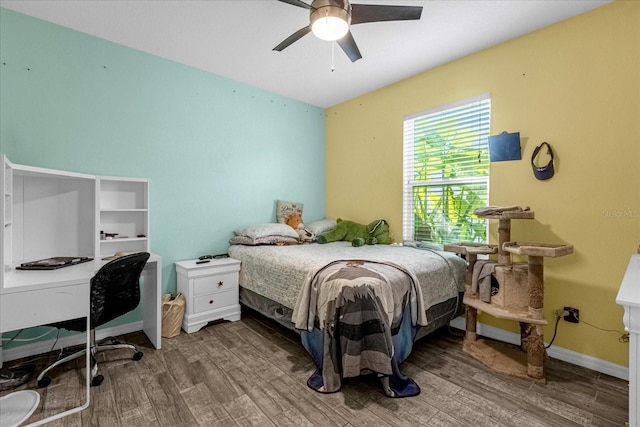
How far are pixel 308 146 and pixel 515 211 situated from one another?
9.07ft

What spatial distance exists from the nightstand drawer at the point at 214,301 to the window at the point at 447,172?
78.7 inches

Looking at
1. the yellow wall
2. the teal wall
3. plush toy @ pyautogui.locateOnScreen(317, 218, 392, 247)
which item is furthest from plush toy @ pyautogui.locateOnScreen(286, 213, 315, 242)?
the yellow wall

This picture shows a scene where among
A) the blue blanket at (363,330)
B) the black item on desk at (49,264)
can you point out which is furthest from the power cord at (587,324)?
the black item on desk at (49,264)

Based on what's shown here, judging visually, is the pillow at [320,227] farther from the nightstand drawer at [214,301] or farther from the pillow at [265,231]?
the nightstand drawer at [214,301]

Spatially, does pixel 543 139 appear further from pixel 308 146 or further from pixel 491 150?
pixel 308 146

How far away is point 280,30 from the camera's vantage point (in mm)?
2453

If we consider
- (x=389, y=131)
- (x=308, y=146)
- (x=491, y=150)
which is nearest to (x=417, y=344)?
(x=491, y=150)

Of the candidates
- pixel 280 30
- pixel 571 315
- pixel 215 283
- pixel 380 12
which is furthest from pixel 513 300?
pixel 280 30

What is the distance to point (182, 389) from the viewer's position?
1892mm

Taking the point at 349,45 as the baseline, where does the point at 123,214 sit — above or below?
below

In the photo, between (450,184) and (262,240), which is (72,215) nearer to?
(262,240)

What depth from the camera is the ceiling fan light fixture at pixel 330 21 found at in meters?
1.65

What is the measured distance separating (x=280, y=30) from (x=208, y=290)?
94.7 inches

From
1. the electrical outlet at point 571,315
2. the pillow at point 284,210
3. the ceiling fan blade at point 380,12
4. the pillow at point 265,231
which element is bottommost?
the electrical outlet at point 571,315
